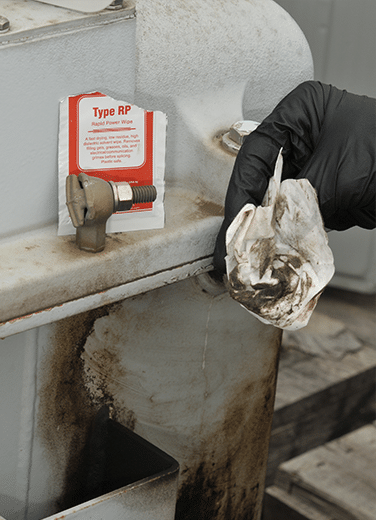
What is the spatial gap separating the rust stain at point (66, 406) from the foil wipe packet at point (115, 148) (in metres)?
0.20

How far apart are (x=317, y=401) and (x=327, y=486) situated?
1.51 feet

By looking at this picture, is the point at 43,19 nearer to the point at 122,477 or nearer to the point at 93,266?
the point at 93,266

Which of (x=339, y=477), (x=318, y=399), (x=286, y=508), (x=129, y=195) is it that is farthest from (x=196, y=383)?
(x=318, y=399)

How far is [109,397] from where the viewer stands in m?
1.25

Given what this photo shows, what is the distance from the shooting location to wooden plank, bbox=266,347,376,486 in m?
2.45

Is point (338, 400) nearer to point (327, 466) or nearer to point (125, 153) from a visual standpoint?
point (327, 466)

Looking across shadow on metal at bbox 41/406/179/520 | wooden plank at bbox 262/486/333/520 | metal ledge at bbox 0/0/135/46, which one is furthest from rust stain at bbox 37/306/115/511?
wooden plank at bbox 262/486/333/520

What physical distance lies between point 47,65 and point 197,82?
0.33 metres

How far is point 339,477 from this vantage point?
7.26 feet

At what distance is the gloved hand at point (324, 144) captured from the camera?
1125 mm

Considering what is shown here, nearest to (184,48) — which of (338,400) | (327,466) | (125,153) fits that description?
(125,153)

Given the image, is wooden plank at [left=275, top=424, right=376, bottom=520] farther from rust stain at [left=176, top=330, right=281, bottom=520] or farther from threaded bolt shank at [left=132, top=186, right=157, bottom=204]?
threaded bolt shank at [left=132, top=186, right=157, bottom=204]

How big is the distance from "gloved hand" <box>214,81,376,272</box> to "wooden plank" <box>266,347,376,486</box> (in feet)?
4.60

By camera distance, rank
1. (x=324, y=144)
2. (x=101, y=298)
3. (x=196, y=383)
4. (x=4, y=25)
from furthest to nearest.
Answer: (x=196, y=383) < (x=324, y=144) < (x=101, y=298) < (x=4, y=25)
